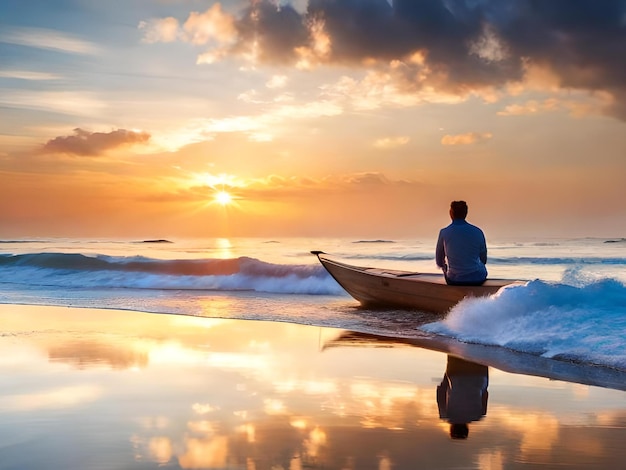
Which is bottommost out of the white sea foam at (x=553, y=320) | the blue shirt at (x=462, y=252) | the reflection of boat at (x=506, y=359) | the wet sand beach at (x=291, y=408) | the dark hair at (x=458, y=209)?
the wet sand beach at (x=291, y=408)

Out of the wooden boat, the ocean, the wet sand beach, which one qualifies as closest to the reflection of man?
the wet sand beach

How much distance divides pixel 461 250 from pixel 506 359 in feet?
9.17

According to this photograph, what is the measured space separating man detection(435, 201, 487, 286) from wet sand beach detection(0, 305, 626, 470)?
6.44ft

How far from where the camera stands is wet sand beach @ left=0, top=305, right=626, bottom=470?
326 cm

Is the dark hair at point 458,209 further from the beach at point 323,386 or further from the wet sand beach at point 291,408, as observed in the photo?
the wet sand beach at point 291,408

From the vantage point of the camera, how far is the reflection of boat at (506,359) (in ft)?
17.9

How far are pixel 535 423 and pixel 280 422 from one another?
1575mm

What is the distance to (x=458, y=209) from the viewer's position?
8703 mm

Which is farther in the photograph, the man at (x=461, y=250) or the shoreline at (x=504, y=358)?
the man at (x=461, y=250)

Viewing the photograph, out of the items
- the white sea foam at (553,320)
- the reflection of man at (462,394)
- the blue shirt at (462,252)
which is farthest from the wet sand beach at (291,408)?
the blue shirt at (462,252)

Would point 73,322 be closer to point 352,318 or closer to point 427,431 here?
point 352,318

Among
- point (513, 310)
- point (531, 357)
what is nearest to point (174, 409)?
point (531, 357)

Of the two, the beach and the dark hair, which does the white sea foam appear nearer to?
the beach

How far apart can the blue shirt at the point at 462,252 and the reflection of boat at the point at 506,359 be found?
142 centimetres
